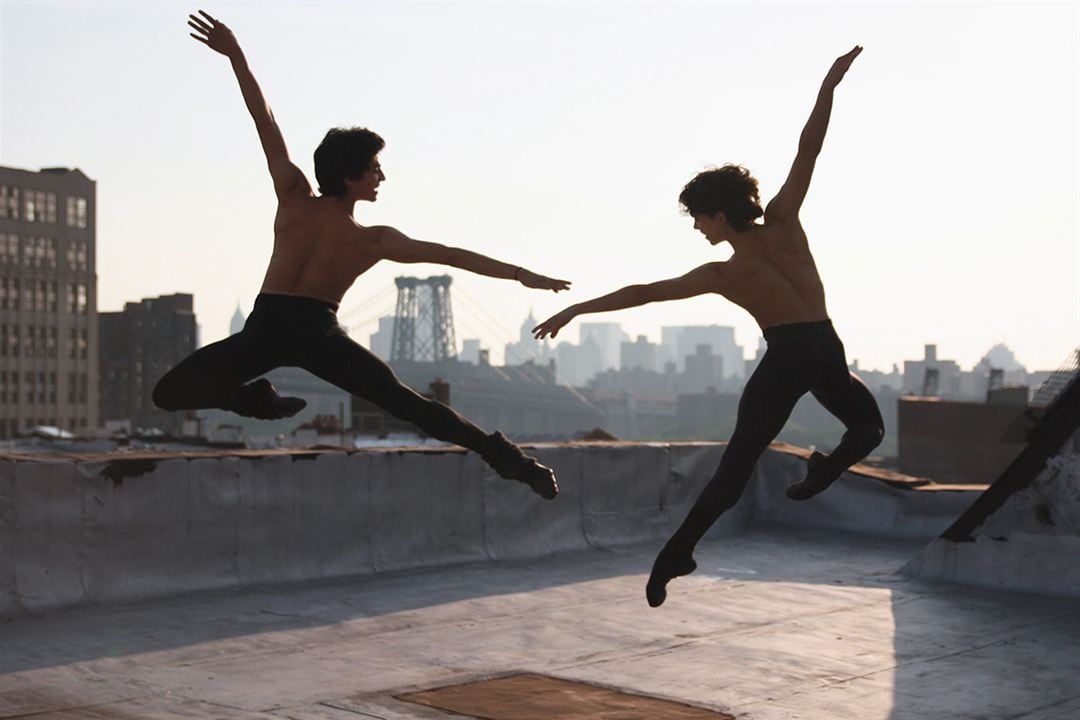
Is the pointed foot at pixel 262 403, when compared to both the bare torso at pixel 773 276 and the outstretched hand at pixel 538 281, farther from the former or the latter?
the bare torso at pixel 773 276

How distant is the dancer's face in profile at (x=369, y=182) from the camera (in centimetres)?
698

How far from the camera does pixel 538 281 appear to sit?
6.84 m

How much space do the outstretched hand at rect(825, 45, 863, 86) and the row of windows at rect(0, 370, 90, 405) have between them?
535 feet

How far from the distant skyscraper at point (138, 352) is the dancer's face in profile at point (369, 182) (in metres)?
176

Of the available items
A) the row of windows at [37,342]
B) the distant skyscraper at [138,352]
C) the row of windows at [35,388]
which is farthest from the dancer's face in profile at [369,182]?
the distant skyscraper at [138,352]

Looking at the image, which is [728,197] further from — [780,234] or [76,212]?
[76,212]

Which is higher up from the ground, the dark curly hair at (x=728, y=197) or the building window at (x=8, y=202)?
the building window at (x=8, y=202)

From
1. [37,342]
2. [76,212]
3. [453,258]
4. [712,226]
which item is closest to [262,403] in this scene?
[453,258]

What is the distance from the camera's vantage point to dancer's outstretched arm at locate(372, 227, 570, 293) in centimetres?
682

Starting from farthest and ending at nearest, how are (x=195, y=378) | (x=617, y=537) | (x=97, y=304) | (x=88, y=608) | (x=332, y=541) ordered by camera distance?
1. (x=97, y=304)
2. (x=617, y=537)
3. (x=332, y=541)
4. (x=88, y=608)
5. (x=195, y=378)

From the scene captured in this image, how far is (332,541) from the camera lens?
1344cm

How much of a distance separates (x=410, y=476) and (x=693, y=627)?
3.68m

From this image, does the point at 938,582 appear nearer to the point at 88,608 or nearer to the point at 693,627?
the point at 693,627

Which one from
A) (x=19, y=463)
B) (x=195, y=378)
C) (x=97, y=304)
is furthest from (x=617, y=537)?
(x=97, y=304)
